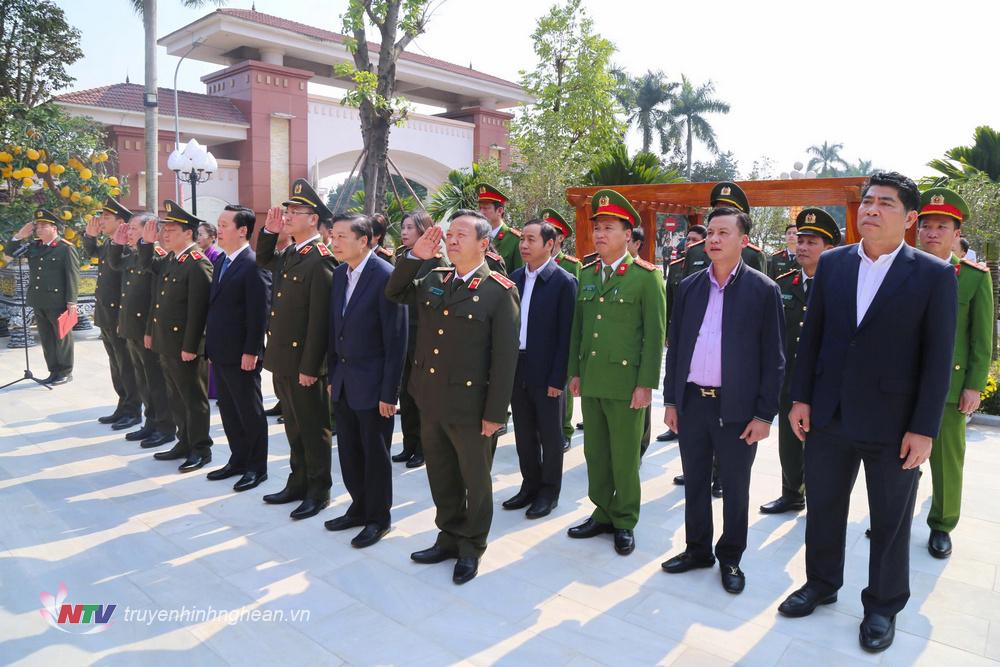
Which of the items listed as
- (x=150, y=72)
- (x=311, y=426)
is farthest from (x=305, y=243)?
(x=150, y=72)

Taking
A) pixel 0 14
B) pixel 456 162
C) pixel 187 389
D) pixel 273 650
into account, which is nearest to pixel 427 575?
pixel 273 650

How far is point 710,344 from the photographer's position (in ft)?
11.0

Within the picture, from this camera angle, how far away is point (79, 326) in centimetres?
1081

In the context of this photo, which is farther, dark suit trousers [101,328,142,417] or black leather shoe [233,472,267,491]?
dark suit trousers [101,328,142,417]

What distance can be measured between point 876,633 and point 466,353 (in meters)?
2.06

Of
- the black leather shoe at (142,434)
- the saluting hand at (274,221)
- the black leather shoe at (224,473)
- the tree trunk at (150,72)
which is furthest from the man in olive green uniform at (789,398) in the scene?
the tree trunk at (150,72)

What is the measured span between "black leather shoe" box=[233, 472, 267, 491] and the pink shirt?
2.95 meters

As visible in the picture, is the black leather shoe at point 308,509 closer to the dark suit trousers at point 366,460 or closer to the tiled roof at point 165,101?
the dark suit trousers at point 366,460

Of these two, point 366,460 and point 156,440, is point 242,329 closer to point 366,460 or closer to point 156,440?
point 366,460

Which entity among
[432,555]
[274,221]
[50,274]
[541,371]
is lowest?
[432,555]

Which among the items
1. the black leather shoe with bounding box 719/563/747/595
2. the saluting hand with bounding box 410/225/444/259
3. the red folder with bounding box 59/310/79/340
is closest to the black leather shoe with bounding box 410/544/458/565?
the black leather shoe with bounding box 719/563/747/595

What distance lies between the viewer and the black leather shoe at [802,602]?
3.06 metres

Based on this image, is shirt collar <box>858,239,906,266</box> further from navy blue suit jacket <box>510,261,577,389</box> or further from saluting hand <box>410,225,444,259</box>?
saluting hand <box>410,225,444,259</box>

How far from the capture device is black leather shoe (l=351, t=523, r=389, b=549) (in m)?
3.72
